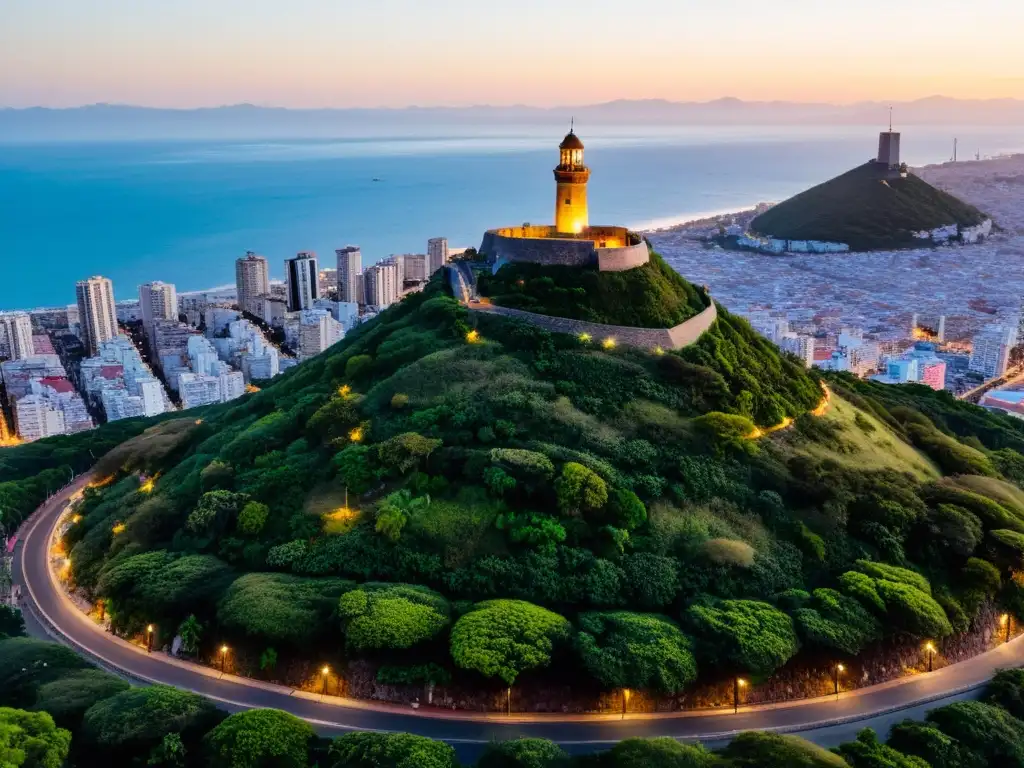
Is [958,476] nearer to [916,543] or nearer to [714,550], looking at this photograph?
[916,543]

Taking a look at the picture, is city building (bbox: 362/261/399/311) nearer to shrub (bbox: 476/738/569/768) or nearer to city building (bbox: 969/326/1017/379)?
city building (bbox: 969/326/1017/379)

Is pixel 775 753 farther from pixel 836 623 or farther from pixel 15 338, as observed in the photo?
pixel 15 338

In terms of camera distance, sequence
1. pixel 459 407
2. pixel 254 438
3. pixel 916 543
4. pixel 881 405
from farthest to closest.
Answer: pixel 881 405 < pixel 254 438 < pixel 459 407 < pixel 916 543

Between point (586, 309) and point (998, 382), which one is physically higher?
point (586, 309)

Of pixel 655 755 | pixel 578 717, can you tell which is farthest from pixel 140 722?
pixel 655 755

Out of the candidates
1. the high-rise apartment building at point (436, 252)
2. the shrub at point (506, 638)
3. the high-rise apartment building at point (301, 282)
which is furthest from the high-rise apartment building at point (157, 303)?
the shrub at point (506, 638)

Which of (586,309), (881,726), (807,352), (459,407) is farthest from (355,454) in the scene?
(807,352)

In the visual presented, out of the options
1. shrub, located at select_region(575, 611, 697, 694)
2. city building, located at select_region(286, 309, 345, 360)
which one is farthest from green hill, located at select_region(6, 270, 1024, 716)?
city building, located at select_region(286, 309, 345, 360)
